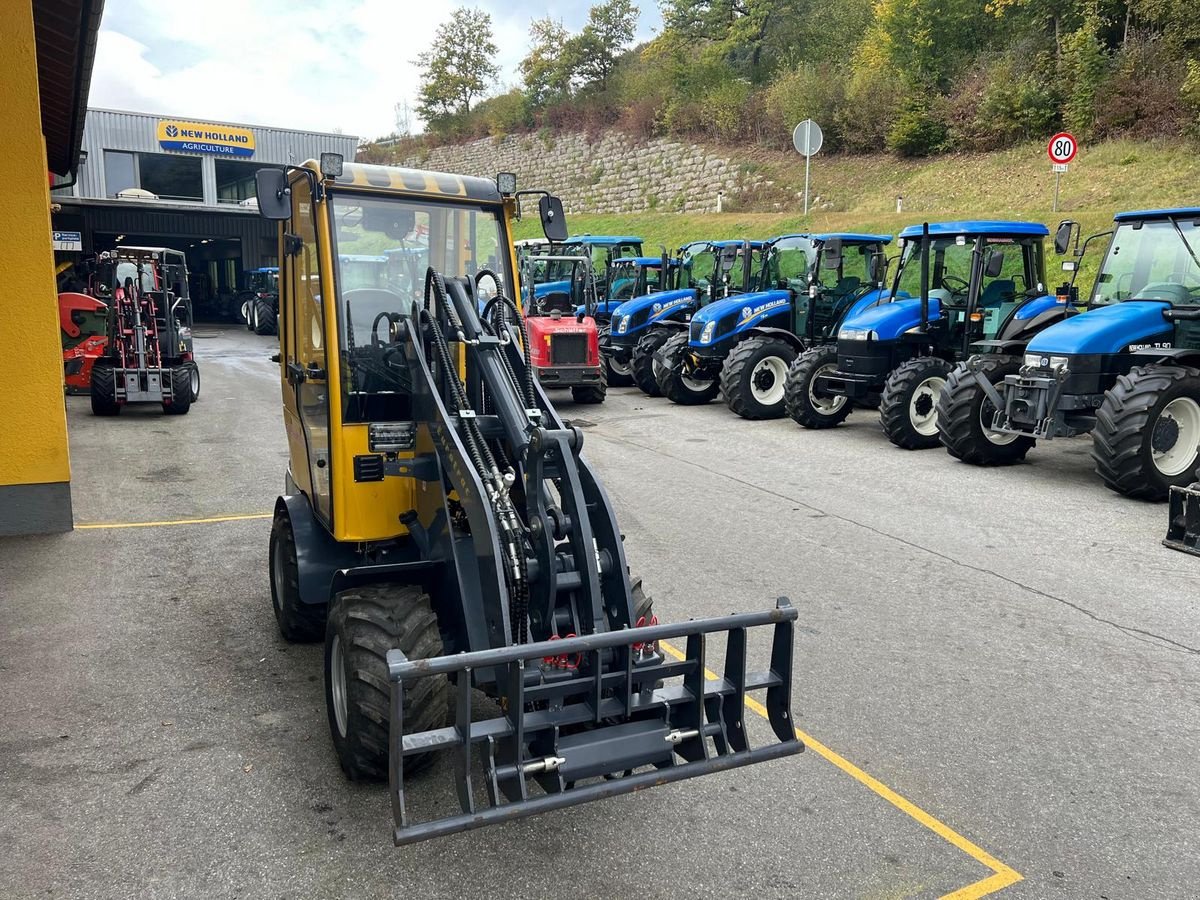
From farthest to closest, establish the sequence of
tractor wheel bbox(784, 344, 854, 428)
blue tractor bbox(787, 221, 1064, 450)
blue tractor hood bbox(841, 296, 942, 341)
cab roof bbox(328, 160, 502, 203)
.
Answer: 1. tractor wheel bbox(784, 344, 854, 428)
2. blue tractor hood bbox(841, 296, 942, 341)
3. blue tractor bbox(787, 221, 1064, 450)
4. cab roof bbox(328, 160, 502, 203)

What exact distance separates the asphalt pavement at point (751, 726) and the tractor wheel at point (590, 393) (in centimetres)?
648

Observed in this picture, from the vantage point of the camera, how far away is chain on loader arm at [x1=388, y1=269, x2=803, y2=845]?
9.07 ft

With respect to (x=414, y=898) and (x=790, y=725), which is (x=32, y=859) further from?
(x=790, y=725)

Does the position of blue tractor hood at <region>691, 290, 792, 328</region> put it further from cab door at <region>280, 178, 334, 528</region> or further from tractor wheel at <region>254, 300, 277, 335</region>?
tractor wheel at <region>254, 300, 277, 335</region>

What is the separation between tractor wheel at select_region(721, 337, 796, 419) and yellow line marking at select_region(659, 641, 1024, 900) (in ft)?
29.7

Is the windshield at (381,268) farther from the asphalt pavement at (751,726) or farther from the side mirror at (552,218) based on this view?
the asphalt pavement at (751,726)

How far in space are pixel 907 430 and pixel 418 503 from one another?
7.83m

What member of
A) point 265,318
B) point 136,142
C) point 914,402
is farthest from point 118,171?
point 914,402

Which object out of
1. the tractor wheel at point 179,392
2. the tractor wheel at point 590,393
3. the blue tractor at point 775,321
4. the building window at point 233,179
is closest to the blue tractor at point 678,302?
the blue tractor at point 775,321

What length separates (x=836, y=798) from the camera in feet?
11.5

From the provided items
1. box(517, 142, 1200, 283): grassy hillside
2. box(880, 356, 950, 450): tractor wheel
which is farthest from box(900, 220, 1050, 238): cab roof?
box(517, 142, 1200, 283): grassy hillside

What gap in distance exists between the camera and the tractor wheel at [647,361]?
1549 cm

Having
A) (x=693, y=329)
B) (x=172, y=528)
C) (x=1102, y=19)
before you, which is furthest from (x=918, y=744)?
(x=1102, y=19)

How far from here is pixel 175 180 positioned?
35.2m
